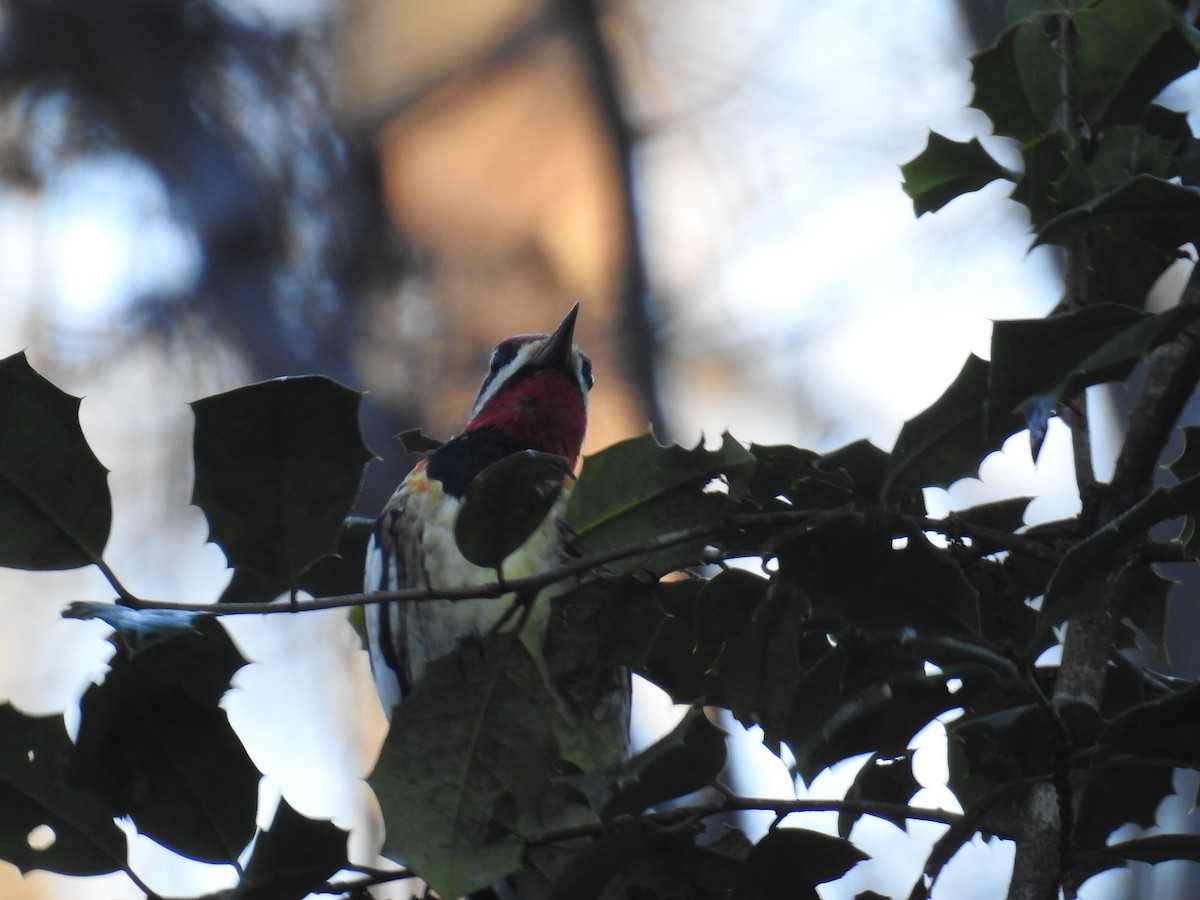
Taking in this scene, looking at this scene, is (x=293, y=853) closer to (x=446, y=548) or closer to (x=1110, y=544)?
(x=1110, y=544)

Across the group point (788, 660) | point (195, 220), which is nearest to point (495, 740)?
point (788, 660)

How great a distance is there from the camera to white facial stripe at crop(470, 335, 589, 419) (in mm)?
2258

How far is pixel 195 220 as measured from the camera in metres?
3.99

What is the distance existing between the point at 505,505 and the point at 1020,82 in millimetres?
563

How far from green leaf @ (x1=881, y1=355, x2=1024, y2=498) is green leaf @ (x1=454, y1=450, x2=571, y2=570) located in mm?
236

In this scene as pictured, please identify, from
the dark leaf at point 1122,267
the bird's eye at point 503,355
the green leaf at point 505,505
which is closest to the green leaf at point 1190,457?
the dark leaf at point 1122,267

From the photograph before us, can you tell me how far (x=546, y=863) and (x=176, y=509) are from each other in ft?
10.1

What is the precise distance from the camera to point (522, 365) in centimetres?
225

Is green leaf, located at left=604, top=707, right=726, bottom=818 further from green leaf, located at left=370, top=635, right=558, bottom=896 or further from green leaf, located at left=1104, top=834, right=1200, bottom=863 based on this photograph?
green leaf, located at left=1104, top=834, right=1200, bottom=863

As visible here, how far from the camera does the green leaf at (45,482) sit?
2.71ft

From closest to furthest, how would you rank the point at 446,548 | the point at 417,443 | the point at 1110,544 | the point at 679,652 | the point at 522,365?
the point at 1110,544 → the point at 679,652 → the point at 417,443 → the point at 446,548 → the point at 522,365

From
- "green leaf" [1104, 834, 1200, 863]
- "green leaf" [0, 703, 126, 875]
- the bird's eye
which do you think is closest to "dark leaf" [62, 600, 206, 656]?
"green leaf" [0, 703, 126, 875]

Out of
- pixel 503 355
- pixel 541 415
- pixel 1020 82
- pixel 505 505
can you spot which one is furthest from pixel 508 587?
pixel 503 355

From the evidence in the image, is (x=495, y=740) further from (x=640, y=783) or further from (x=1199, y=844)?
(x=1199, y=844)
